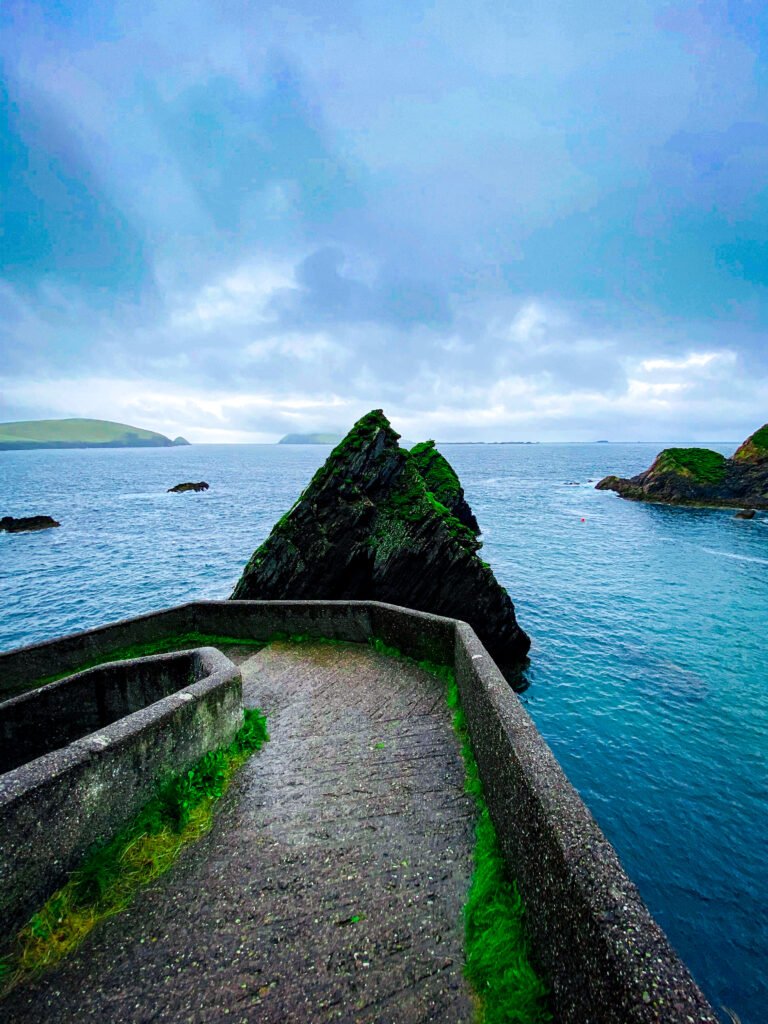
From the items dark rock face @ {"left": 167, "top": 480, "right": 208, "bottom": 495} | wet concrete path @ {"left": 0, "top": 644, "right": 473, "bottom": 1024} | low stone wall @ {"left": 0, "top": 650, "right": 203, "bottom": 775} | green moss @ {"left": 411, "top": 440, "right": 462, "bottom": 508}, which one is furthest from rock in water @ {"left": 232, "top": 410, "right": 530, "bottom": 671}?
dark rock face @ {"left": 167, "top": 480, "right": 208, "bottom": 495}

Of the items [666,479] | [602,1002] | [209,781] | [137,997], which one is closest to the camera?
[602,1002]

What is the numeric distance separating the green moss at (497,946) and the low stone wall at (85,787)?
3.39m

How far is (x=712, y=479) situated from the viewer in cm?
6056

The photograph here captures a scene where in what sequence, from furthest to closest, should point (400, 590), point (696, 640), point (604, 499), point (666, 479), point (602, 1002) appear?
1. point (604, 499)
2. point (666, 479)
3. point (696, 640)
4. point (400, 590)
5. point (602, 1002)

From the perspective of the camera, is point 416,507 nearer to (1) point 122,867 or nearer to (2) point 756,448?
(1) point 122,867

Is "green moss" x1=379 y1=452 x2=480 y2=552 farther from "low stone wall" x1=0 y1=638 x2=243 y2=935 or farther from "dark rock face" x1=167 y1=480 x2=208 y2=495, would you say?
"dark rock face" x1=167 y1=480 x2=208 y2=495

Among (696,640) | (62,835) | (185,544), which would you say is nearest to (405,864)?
(62,835)

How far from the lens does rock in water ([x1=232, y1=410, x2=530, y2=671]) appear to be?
1672cm

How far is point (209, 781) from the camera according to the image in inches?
219

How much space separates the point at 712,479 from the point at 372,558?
2420 inches

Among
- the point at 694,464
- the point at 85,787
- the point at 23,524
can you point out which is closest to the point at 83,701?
the point at 85,787

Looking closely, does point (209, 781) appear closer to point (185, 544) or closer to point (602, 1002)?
point (602, 1002)

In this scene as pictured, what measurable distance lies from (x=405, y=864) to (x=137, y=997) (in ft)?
7.33

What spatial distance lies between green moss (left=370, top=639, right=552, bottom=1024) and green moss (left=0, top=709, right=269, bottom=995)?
9.37ft
